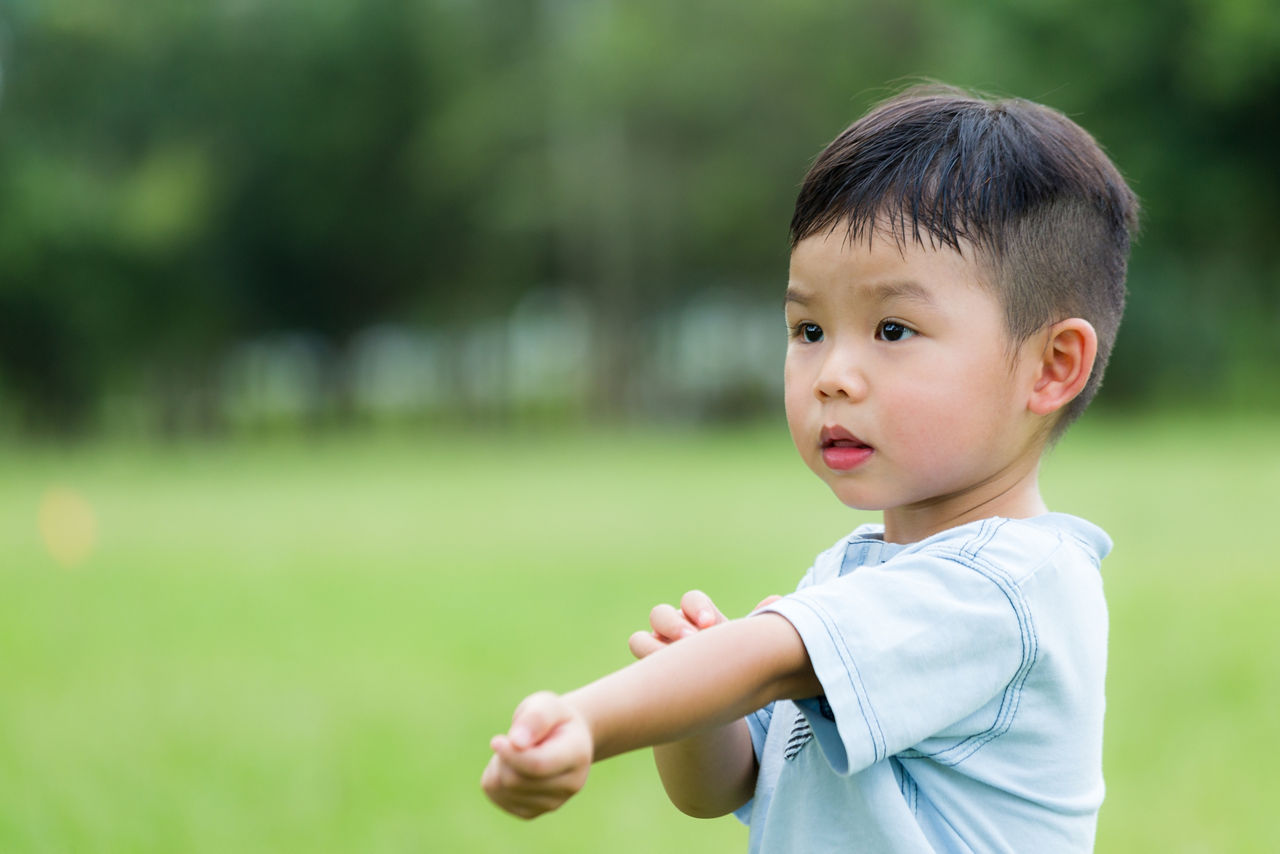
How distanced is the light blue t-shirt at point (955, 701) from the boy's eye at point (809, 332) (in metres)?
0.24

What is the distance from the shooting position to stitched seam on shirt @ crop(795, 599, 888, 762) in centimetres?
124

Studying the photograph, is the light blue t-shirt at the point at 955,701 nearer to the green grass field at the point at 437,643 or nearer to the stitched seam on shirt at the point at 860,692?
the stitched seam on shirt at the point at 860,692

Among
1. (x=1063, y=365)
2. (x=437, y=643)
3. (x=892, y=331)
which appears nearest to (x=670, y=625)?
A: (x=892, y=331)

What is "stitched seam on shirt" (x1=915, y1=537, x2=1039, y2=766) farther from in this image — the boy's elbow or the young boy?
the boy's elbow

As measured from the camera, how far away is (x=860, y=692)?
4.07ft

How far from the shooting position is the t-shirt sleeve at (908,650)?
4.07ft

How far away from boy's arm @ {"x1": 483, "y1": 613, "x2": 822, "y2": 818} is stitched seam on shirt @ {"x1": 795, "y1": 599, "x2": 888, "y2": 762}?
0.03 m

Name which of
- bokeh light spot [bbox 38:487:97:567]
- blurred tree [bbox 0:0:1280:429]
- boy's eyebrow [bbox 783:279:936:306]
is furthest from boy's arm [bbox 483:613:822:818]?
blurred tree [bbox 0:0:1280:429]

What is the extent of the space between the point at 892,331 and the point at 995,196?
0.18 meters

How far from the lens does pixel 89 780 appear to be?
3.97 metres

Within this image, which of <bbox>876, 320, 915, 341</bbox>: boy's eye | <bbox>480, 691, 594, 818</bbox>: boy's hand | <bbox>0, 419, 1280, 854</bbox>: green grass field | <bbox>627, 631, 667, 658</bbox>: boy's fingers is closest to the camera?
<bbox>480, 691, 594, 818</bbox>: boy's hand

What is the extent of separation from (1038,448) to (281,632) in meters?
5.13

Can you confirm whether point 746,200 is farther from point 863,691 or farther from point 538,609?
point 863,691

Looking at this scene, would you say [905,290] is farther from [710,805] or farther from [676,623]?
[710,805]
